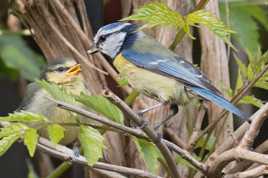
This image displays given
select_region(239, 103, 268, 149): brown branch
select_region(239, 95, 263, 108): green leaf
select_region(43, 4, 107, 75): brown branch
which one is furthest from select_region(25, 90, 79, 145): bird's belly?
select_region(239, 103, 268, 149): brown branch

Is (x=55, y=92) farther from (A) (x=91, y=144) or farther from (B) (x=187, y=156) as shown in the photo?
(B) (x=187, y=156)

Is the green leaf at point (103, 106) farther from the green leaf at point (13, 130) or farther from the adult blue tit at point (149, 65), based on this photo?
the adult blue tit at point (149, 65)

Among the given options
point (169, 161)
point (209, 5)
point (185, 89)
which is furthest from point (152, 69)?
point (169, 161)

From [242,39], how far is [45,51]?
1.58ft

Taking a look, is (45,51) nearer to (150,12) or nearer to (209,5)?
(209,5)

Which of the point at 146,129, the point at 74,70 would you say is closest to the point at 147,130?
the point at 146,129

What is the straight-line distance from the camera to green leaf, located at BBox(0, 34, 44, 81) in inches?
79.9

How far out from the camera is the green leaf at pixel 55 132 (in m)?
1.09

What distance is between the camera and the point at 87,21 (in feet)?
5.51

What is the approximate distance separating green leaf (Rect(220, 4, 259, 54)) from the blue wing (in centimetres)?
23

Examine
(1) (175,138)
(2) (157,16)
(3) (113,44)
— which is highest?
(2) (157,16)

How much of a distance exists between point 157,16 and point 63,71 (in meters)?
0.64

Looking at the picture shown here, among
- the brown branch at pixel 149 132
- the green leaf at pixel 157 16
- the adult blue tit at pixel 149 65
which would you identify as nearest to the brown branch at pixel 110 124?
the brown branch at pixel 149 132

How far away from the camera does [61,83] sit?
183 centimetres
